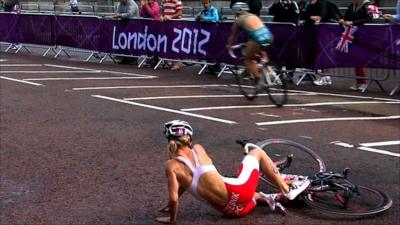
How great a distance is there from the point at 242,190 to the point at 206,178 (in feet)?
1.28

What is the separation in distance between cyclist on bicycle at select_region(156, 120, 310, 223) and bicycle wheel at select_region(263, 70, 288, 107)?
4.81 metres

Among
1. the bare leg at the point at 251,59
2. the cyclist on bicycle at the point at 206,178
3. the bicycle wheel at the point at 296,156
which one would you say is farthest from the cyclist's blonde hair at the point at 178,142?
the bare leg at the point at 251,59

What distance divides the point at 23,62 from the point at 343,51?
10.1 meters

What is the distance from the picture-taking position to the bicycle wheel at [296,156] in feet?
22.6

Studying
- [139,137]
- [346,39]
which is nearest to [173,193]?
[139,137]

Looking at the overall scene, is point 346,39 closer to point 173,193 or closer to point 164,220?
point 164,220

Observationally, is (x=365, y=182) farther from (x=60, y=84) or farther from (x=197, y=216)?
(x=60, y=84)

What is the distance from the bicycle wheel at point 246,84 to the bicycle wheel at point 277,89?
318 millimetres

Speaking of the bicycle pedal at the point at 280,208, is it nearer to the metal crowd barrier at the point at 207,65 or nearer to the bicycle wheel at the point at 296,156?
the bicycle wheel at the point at 296,156

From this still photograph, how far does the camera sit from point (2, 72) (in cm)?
1597

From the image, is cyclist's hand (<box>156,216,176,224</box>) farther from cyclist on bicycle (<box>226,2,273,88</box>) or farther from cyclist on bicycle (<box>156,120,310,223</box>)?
cyclist on bicycle (<box>226,2,273,88</box>)

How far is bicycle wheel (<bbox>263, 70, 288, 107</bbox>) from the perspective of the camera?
1061 cm

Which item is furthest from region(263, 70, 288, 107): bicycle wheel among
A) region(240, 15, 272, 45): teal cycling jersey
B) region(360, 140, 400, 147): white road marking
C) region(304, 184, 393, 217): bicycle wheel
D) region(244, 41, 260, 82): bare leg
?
region(304, 184, 393, 217): bicycle wheel

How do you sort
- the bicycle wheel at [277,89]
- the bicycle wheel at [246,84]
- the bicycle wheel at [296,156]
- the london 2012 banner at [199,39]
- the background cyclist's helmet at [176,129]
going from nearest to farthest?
the background cyclist's helmet at [176,129], the bicycle wheel at [296,156], the bicycle wheel at [277,89], the bicycle wheel at [246,84], the london 2012 banner at [199,39]
